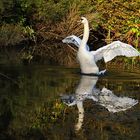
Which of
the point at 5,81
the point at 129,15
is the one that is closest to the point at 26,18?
the point at 129,15

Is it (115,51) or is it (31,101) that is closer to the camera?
(31,101)

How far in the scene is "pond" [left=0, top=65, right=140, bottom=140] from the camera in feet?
33.0

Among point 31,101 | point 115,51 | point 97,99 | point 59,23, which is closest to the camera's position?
point 31,101

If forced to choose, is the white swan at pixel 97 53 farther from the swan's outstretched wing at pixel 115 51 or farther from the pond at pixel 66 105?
the pond at pixel 66 105

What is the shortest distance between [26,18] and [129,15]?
17.8ft

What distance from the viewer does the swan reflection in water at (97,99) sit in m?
12.4

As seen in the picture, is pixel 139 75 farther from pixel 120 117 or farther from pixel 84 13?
pixel 84 13

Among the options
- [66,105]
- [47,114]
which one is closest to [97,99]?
[66,105]

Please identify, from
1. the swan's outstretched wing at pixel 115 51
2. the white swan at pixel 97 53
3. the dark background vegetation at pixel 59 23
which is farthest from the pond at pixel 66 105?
the dark background vegetation at pixel 59 23

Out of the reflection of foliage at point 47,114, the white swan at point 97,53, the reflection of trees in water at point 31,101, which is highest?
the white swan at point 97,53

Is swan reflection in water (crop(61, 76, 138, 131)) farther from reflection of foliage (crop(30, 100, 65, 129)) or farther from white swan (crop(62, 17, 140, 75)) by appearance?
white swan (crop(62, 17, 140, 75))

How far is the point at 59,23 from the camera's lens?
28.9m

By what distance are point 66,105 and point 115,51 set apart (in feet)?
20.3

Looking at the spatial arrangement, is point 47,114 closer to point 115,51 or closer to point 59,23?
point 115,51
